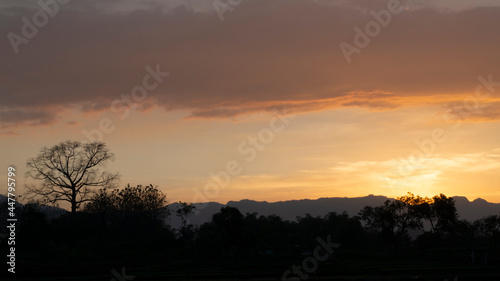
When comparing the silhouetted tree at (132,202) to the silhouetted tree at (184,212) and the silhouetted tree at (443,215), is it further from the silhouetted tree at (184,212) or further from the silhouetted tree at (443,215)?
the silhouetted tree at (443,215)

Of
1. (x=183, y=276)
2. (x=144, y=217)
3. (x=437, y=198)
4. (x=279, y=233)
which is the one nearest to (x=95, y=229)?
(x=144, y=217)

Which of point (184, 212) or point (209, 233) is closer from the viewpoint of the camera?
point (209, 233)

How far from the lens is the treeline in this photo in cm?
7556

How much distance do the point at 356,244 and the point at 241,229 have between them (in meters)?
39.9

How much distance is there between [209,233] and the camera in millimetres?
78938

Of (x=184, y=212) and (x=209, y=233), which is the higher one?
(x=184, y=212)

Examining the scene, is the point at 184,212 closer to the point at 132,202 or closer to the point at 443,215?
the point at 132,202

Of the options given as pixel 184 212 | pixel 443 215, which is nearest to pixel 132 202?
pixel 184 212

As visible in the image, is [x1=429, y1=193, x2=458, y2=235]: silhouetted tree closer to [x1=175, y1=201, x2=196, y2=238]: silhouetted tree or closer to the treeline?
the treeline

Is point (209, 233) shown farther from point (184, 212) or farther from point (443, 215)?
point (443, 215)

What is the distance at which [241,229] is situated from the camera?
256ft

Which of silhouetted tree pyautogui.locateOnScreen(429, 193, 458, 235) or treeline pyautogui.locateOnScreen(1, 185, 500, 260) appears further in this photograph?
silhouetted tree pyautogui.locateOnScreen(429, 193, 458, 235)

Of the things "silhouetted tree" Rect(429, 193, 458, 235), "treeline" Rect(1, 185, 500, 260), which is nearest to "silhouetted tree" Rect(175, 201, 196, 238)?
"treeline" Rect(1, 185, 500, 260)

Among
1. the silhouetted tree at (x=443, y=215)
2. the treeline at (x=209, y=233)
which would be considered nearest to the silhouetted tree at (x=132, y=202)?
the treeline at (x=209, y=233)
